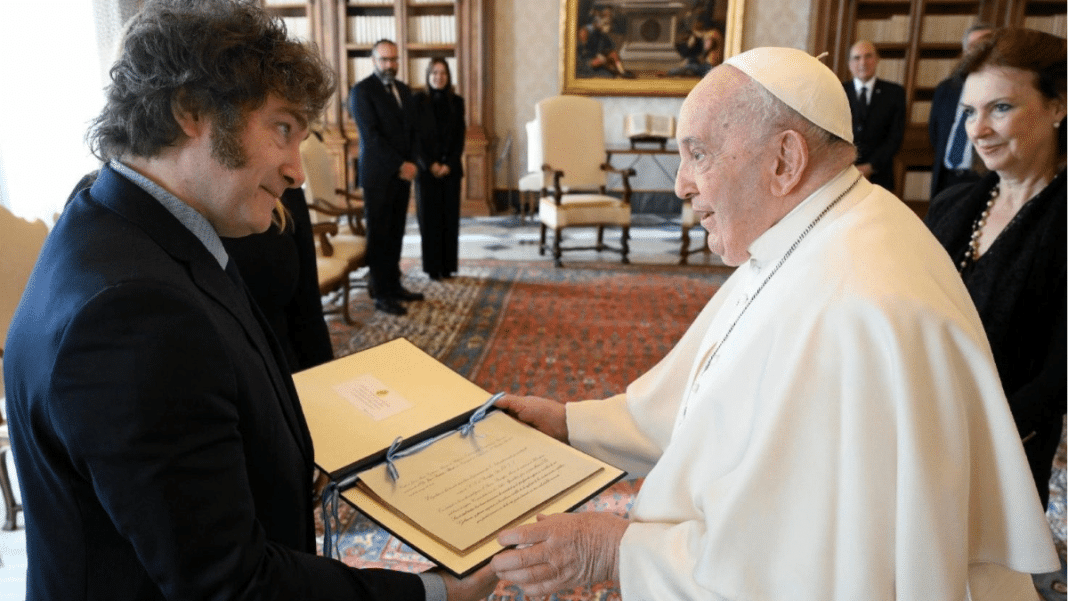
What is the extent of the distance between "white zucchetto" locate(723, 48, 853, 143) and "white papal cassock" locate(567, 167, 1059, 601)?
15 cm

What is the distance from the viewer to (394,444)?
1305mm

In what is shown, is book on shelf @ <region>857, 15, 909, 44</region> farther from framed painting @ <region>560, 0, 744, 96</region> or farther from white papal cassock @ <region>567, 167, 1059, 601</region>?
white papal cassock @ <region>567, 167, 1059, 601</region>

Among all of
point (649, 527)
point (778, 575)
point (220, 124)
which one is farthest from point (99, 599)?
point (778, 575)

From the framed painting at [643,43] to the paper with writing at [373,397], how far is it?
25.6 ft

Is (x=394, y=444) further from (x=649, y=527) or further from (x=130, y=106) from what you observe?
(x=130, y=106)

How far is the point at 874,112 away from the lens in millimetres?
6219

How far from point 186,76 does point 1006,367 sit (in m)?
1.73

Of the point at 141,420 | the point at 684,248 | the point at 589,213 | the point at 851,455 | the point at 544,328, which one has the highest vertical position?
the point at 141,420

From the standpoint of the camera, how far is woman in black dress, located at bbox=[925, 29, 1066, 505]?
64.8 inches

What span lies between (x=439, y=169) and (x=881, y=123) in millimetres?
3607

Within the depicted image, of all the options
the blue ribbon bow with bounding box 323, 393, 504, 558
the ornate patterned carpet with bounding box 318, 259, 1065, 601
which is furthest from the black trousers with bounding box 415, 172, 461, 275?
the blue ribbon bow with bounding box 323, 393, 504, 558

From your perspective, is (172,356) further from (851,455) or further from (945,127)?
(945,127)

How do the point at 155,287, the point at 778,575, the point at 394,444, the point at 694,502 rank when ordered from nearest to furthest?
the point at 155,287 < the point at 778,575 < the point at 694,502 < the point at 394,444

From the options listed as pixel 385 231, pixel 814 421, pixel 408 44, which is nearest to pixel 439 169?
pixel 385 231
